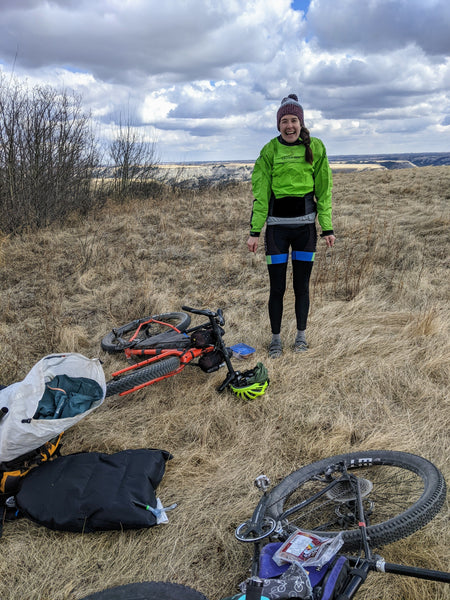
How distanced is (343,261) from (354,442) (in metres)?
4.17

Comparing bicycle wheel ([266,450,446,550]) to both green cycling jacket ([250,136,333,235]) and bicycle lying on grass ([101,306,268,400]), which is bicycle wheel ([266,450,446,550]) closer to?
bicycle lying on grass ([101,306,268,400])

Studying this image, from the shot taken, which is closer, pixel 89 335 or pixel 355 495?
pixel 355 495

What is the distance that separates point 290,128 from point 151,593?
327 centimetres

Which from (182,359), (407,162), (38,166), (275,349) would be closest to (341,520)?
(182,359)

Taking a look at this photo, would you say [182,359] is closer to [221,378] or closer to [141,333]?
[221,378]

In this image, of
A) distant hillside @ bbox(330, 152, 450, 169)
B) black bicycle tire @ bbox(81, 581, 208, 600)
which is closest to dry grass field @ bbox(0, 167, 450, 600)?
black bicycle tire @ bbox(81, 581, 208, 600)

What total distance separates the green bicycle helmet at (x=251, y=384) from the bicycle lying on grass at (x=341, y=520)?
1042mm

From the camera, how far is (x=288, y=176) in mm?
3629

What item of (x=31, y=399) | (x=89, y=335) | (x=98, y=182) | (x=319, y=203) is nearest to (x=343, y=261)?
(x=319, y=203)

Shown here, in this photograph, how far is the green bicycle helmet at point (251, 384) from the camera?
345cm

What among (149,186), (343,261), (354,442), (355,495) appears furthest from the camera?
(149,186)

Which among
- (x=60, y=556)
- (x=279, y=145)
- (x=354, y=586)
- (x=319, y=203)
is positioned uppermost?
(x=279, y=145)

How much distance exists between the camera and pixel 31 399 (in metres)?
2.48

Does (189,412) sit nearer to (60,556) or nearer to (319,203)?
(60,556)
